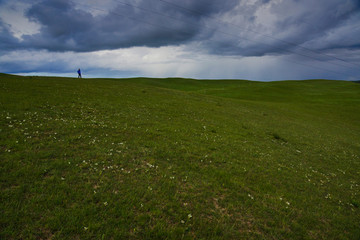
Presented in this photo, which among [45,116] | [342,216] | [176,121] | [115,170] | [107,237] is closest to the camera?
[107,237]

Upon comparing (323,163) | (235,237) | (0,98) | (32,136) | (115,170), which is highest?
(0,98)

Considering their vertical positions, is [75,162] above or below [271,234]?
above

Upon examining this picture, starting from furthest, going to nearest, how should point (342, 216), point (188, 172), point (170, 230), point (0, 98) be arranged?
point (0, 98), point (188, 172), point (342, 216), point (170, 230)

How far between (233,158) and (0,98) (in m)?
23.3

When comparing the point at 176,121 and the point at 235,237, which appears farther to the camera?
the point at 176,121

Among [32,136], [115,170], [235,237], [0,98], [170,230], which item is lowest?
[235,237]

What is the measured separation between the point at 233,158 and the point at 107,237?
9.58 meters

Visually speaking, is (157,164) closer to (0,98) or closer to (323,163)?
(323,163)

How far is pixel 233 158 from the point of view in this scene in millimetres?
12664

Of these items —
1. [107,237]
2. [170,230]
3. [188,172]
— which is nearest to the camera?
[107,237]

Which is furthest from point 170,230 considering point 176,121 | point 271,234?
point 176,121

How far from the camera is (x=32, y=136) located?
36.5ft

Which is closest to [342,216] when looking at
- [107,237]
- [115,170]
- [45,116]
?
[107,237]

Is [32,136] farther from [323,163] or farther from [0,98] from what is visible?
[323,163]
